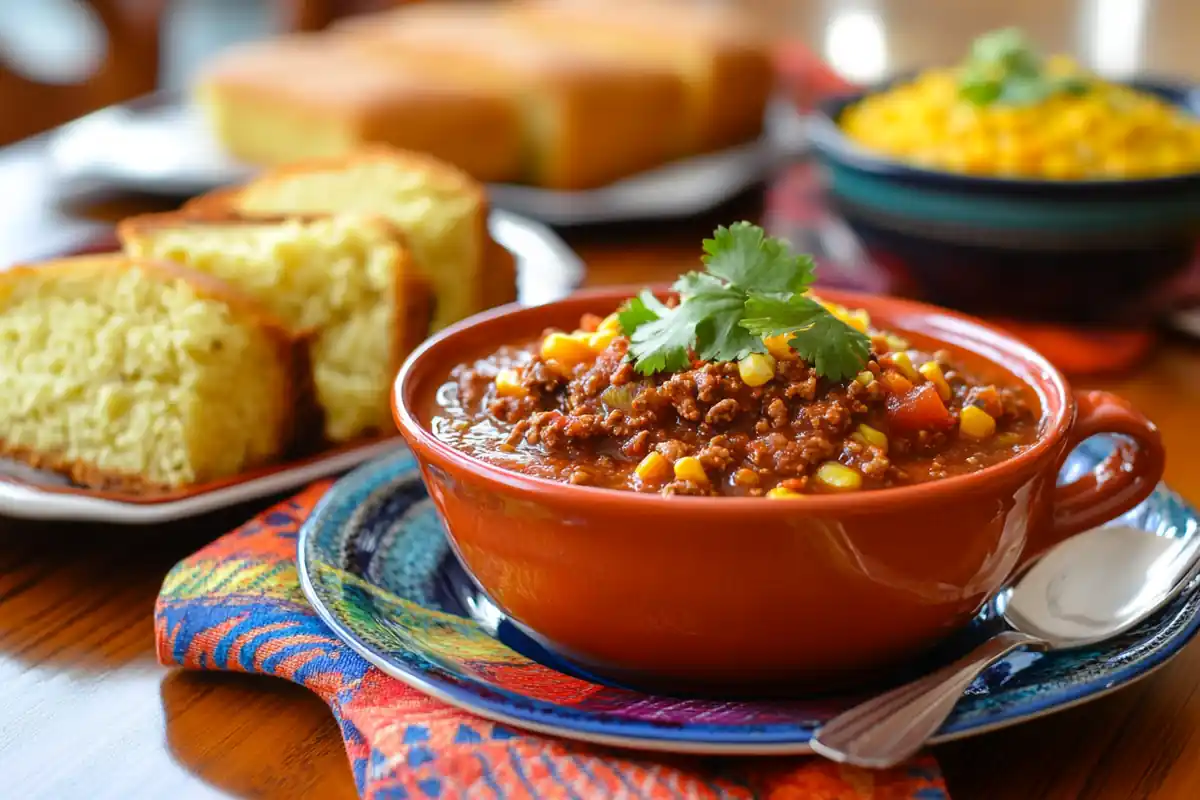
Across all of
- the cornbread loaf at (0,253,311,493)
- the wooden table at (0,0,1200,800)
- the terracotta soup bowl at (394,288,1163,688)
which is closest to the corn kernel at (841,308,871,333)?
the terracotta soup bowl at (394,288,1163,688)

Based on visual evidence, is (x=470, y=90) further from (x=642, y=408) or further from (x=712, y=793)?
(x=712, y=793)

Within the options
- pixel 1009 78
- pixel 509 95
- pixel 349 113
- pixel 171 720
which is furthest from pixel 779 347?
pixel 509 95

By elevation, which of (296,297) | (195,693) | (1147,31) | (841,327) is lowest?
(1147,31)

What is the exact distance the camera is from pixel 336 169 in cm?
299

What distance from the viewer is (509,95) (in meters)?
4.11

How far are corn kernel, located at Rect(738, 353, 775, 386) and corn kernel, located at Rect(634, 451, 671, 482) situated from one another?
0.52 feet

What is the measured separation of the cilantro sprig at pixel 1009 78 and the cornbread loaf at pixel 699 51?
143 cm

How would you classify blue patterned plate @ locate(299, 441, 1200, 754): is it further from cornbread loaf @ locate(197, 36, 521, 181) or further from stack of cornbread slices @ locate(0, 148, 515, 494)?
cornbread loaf @ locate(197, 36, 521, 181)

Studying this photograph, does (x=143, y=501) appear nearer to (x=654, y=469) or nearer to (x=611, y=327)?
(x=611, y=327)

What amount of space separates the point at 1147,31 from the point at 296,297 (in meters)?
9.18

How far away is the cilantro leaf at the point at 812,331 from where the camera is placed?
62.2 inches

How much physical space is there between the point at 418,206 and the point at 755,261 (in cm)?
118

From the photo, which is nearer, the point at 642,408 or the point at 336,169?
the point at 642,408

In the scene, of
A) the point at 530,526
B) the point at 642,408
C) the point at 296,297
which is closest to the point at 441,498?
the point at 530,526
